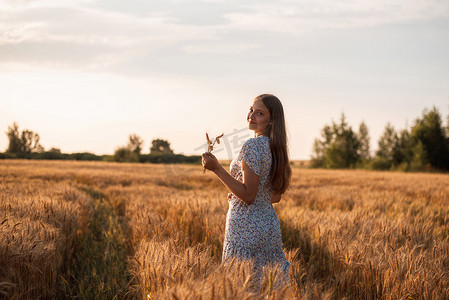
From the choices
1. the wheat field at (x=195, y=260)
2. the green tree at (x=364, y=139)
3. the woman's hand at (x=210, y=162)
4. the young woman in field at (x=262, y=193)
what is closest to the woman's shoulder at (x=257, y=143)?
the young woman in field at (x=262, y=193)

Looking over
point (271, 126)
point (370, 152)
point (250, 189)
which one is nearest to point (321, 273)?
point (250, 189)

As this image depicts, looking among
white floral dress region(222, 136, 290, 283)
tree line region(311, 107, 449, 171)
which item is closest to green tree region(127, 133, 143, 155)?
tree line region(311, 107, 449, 171)

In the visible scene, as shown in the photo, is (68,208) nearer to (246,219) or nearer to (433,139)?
(246,219)

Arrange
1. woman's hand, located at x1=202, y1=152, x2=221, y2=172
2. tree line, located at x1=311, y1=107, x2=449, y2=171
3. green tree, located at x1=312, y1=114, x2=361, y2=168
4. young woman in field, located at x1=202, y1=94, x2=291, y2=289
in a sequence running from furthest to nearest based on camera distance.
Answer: green tree, located at x1=312, y1=114, x2=361, y2=168
tree line, located at x1=311, y1=107, x2=449, y2=171
young woman in field, located at x1=202, y1=94, x2=291, y2=289
woman's hand, located at x1=202, y1=152, x2=221, y2=172

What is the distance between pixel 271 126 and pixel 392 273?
4.42 feet

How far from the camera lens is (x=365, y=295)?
221 centimetres

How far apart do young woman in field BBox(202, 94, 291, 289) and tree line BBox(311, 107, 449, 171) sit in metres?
45.7

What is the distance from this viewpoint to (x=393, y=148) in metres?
53.0

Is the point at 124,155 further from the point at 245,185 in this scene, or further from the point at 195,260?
the point at 195,260

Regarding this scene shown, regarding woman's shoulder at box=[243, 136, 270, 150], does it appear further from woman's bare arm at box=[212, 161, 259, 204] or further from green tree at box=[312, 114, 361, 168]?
green tree at box=[312, 114, 361, 168]

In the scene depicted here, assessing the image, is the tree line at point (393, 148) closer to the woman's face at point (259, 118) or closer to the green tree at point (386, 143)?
the green tree at point (386, 143)

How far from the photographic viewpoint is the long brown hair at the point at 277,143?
234cm

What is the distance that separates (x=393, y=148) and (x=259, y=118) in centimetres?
5889

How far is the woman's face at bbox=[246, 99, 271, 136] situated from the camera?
2.39 meters
